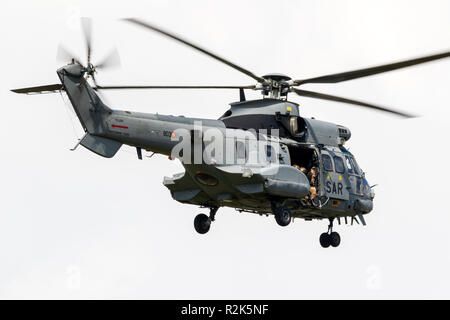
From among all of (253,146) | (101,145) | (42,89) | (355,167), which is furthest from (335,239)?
(42,89)

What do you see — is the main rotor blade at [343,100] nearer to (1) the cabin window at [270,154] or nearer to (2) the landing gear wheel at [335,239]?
(1) the cabin window at [270,154]

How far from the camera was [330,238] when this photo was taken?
27281 mm

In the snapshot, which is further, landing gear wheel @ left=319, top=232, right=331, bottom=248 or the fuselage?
landing gear wheel @ left=319, top=232, right=331, bottom=248

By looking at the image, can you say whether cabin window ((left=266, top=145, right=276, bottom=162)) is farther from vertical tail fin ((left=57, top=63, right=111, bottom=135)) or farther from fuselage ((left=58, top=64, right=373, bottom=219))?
vertical tail fin ((left=57, top=63, right=111, bottom=135))

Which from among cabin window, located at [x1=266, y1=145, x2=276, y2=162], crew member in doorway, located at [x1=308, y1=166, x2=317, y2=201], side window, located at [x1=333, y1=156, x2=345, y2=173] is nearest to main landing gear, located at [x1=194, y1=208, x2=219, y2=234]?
cabin window, located at [x1=266, y1=145, x2=276, y2=162]

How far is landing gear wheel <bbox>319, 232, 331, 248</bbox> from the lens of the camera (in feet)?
89.6

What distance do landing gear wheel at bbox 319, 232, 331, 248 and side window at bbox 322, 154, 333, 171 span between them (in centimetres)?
255

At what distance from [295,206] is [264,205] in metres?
0.98

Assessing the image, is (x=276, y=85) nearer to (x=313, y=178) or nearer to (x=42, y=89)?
(x=313, y=178)

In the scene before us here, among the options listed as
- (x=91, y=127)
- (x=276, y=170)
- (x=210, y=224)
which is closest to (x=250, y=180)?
(x=276, y=170)

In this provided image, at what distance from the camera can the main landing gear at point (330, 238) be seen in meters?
27.3

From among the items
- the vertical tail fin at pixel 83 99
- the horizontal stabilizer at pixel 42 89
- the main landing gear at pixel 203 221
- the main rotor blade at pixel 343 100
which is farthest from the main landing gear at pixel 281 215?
the horizontal stabilizer at pixel 42 89

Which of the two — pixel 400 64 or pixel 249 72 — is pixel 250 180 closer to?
pixel 249 72

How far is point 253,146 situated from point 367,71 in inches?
150
